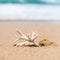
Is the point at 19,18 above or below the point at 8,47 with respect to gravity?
below

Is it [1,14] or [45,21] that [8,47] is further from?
[1,14]

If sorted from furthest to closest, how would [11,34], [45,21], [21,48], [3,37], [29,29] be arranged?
[45,21], [29,29], [11,34], [3,37], [21,48]

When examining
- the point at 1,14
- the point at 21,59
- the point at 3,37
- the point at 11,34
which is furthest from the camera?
the point at 1,14

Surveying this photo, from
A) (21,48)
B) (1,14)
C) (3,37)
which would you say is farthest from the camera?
(1,14)

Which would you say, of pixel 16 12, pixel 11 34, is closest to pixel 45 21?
pixel 16 12

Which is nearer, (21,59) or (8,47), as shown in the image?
(21,59)

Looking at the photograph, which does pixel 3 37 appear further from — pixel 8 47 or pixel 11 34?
pixel 8 47

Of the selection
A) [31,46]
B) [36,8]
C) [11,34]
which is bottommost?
[36,8]

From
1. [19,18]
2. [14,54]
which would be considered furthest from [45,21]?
[14,54]

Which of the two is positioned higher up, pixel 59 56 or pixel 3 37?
pixel 59 56
